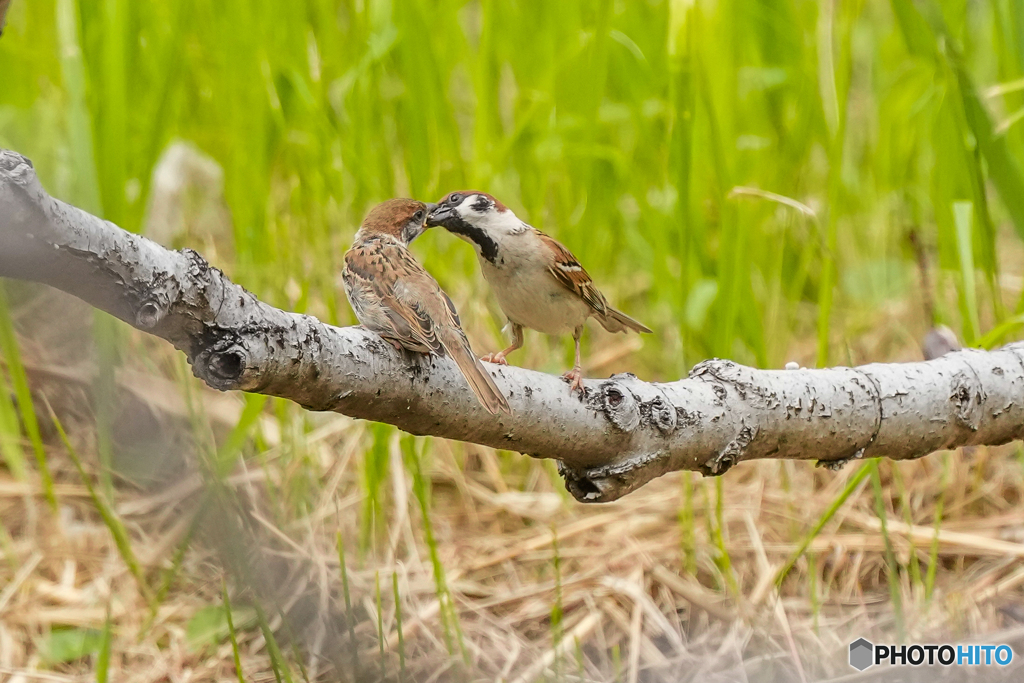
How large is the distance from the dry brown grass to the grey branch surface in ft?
2.26

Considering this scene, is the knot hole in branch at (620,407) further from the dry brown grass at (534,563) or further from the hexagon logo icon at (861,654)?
the hexagon logo icon at (861,654)

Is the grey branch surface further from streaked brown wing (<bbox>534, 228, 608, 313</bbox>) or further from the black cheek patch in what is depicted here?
the black cheek patch

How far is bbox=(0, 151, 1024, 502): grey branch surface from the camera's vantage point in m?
1.18

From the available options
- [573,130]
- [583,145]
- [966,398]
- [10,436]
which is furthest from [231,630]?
[573,130]

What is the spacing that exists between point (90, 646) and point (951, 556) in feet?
10.4

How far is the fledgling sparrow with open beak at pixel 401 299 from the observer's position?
5.78ft

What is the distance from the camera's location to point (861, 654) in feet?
9.37

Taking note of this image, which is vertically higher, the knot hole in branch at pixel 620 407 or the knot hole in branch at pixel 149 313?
the knot hole in branch at pixel 620 407

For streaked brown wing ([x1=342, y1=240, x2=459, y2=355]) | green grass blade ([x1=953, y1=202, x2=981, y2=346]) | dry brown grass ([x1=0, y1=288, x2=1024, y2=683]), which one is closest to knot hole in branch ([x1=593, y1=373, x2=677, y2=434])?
streaked brown wing ([x1=342, y1=240, x2=459, y2=355])

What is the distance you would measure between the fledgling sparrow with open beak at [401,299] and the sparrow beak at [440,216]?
7 centimetres

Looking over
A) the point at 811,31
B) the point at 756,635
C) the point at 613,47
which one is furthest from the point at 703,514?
the point at 811,31

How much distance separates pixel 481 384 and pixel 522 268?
106cm

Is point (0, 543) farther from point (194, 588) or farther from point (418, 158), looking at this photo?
point (418, 158)

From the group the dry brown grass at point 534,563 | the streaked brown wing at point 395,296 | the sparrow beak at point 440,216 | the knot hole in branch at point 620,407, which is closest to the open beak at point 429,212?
the sparrow beak at point 440,216
